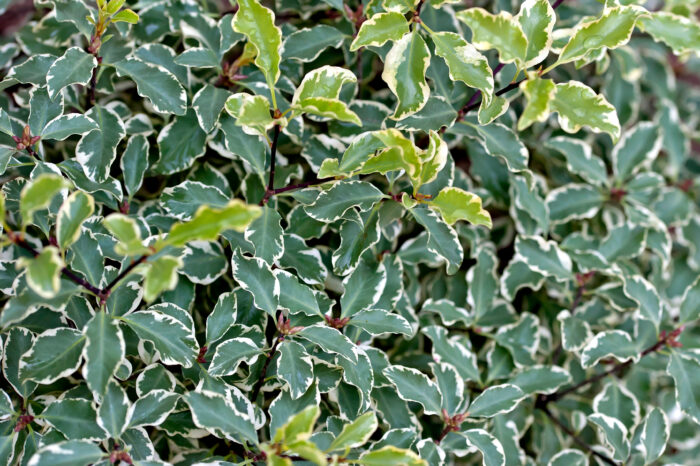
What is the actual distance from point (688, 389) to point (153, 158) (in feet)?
3.77

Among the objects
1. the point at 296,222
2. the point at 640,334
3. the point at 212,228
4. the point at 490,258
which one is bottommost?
the point at 640,334

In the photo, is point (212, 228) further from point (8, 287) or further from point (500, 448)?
point (500, 448)

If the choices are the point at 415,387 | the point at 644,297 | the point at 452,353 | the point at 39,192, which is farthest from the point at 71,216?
the point at 644,297

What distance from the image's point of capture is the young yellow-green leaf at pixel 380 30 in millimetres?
949

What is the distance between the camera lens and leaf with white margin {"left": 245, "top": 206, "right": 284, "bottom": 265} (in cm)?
97

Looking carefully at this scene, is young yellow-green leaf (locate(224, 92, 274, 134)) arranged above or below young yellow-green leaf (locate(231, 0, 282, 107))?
below

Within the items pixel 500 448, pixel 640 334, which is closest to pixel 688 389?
pixel 640 334

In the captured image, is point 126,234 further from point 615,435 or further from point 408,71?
point 615,435

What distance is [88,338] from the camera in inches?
33.0

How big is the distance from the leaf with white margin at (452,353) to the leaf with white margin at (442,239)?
20 cm

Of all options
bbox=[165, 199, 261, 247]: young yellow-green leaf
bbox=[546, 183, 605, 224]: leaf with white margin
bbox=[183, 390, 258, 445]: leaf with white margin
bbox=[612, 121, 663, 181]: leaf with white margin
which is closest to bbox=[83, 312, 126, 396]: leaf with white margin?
bbox=[183, 390, 258, 445]: leaf with white margin

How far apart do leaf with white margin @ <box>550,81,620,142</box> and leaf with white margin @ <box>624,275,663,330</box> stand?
0.46 meters

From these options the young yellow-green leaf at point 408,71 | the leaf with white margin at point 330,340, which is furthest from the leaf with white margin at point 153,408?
the young yellow-green leaf at point 408,71

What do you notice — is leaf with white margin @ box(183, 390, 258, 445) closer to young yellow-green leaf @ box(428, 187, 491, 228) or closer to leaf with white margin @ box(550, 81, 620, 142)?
young yellow-green leaf @ box(428, 187, 491, 228)
